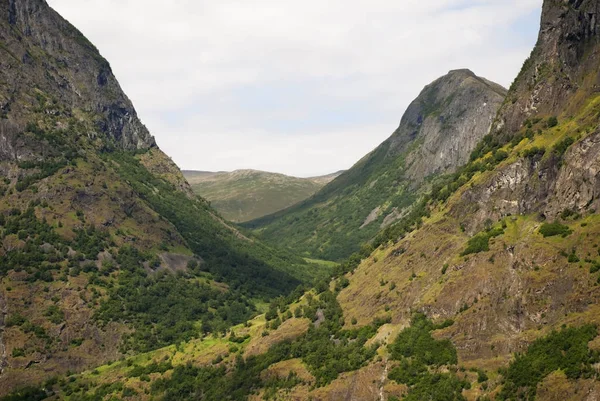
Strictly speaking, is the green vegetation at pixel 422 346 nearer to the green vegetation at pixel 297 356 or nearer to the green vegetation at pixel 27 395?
the green vegetation at pixel 297 356

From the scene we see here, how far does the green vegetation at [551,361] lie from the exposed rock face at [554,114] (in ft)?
72.9

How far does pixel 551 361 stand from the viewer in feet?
249

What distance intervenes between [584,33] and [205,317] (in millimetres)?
130569

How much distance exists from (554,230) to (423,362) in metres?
27.5

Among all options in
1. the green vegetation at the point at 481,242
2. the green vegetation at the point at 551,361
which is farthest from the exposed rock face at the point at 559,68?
the green vegetation at the point at 551,361

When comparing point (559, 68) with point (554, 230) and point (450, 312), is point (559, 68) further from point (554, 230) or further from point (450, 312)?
point (450, 312)

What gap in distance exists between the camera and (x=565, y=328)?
79375 mm

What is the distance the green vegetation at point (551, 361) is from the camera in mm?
72500

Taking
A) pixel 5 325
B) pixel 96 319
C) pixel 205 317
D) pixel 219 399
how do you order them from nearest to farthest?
pixel 219 399 → pixel 5 325 → pixel 96 319 → pixel 205 317

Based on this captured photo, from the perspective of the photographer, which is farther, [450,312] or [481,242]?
[481,242]

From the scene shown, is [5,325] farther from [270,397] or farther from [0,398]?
[270,397]

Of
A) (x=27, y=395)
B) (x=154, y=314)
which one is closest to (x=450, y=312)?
(x=27, y=395)

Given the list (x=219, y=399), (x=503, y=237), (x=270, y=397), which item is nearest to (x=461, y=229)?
(x=503, y=237)

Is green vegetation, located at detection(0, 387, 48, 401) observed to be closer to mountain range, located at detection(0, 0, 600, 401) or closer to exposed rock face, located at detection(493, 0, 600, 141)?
mountain range, located at detection(0, 0, 600, 401)
